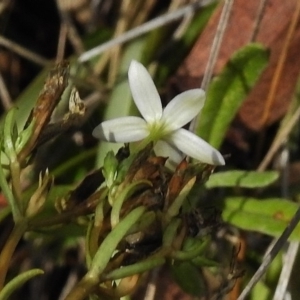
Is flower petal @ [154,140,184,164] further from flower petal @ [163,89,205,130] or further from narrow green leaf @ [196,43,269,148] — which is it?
narrow green leaf @ [196,43,269,148]

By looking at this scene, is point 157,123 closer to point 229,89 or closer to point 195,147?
point 195,147

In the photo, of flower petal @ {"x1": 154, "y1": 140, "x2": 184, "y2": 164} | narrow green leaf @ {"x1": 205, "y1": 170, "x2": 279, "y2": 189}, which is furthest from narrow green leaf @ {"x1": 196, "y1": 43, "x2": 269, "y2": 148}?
flower petal @ {"x1": 154, "y1": 140, "x2": 184, "y2": 164}

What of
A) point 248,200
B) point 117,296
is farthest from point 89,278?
point 248,200

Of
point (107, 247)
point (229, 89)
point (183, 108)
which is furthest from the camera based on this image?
point (229, 89)

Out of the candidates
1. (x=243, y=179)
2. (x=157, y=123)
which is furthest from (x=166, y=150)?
(x=243, y=179)

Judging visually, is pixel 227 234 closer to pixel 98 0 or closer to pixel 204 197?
pixel 204 197
